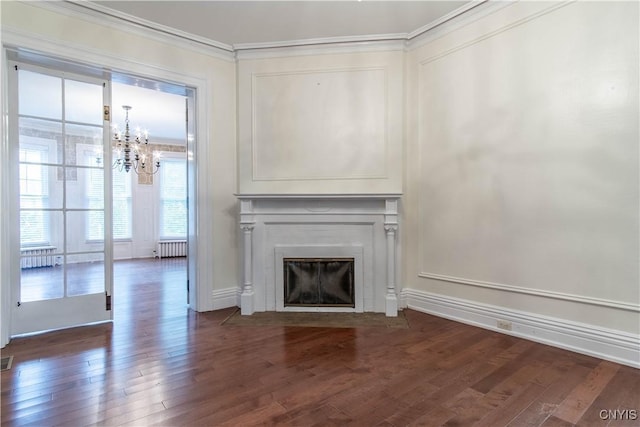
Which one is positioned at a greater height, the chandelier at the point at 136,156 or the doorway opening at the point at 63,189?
the chandelier at the point at 136,156

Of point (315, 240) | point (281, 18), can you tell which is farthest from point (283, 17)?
point (315, 240)

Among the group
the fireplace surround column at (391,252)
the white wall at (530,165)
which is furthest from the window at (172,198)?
the white wall at (530,165)

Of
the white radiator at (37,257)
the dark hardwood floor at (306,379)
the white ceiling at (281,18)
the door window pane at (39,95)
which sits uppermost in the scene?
the white ceiling at (281,18)

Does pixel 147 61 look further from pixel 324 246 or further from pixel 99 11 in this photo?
pixel 324 246

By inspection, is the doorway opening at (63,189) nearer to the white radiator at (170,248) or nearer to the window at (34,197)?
the window at (34,197)

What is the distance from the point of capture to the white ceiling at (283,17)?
3010 millimetres

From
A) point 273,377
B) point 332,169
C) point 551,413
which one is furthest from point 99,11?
point 551,413

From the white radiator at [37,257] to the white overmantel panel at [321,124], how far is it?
73.6 inches

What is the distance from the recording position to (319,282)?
366 cm

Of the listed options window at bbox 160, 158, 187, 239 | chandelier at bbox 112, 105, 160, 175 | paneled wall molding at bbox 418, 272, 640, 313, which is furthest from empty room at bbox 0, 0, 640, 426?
window at bbox 160, 158, 187, 239

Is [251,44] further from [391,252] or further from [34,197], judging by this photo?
[391,252]

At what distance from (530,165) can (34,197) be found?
4.39 meters

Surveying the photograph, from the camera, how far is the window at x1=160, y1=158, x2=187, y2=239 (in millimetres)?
8312

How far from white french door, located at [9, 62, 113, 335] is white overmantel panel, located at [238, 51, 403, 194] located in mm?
1447
